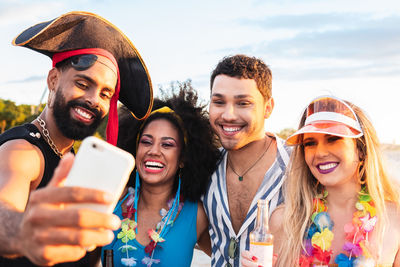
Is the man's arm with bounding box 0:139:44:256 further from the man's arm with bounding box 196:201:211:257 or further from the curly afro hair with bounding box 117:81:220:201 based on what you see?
the man's arm with bounding box 196:201:211:257

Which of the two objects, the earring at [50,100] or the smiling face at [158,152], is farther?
the smiling face at [158,152]

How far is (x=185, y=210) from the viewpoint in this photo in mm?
3746

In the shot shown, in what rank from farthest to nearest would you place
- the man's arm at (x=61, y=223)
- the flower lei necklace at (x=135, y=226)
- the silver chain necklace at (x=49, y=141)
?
the flower lei necklace at (x=135, y=226) → the silver chain necklace at (x=49, y=141) → the man's arm at (x=61, y=223)

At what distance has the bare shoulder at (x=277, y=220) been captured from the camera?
3.00m

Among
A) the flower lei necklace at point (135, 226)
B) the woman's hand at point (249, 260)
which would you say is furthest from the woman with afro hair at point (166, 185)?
the woman's hand at point (249, 260)

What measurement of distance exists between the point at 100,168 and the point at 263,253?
4.24 ft

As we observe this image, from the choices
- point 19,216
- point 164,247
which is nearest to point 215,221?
point 164,247

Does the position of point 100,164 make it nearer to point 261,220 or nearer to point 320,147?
point 261,220

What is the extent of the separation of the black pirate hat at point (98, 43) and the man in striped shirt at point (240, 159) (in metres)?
0.78

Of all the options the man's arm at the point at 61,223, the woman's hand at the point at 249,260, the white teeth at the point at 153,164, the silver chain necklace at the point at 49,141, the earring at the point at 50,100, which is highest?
the earring at the point at 50,100

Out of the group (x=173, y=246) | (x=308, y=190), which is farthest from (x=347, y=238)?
(x=173, y=246)

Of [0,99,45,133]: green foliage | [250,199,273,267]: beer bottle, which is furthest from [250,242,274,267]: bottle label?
[0,99,45,133]: green foliage

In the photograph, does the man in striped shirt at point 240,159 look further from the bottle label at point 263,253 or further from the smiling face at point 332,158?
the bottle label at point 263,253

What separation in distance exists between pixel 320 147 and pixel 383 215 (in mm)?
662
